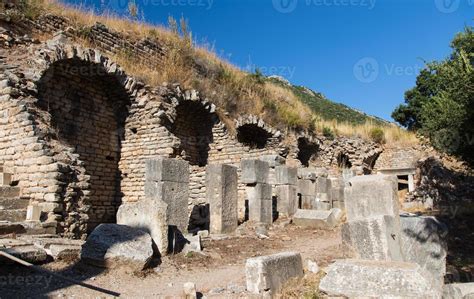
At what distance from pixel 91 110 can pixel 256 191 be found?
562cm

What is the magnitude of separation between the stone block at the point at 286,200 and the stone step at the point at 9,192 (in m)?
7.42

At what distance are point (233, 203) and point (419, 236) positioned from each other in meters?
5.12

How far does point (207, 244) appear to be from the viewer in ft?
26.6

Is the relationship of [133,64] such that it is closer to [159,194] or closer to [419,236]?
[159,194]

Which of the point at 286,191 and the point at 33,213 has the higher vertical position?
the point at 286,191

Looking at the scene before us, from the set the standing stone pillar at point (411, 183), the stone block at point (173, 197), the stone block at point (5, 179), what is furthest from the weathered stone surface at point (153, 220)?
the standing stone pillar at point (411, 183)

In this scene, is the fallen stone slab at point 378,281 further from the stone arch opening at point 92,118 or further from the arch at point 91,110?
the stone arch opening at point 92,118

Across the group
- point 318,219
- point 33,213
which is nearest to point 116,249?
point 33,213

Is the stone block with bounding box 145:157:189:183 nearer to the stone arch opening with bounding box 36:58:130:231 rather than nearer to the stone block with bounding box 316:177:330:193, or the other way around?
the stone arch opening with bounding box 36:58:130:231

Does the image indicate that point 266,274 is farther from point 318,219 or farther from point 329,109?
point 329,109

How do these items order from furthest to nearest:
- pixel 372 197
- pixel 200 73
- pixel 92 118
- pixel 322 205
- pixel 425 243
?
pixel 200 73
pixel 322 205
pixel 92 118
pixel 372 197
pixel 425 243

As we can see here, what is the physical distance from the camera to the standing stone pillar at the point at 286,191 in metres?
12.7

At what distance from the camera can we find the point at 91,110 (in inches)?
479

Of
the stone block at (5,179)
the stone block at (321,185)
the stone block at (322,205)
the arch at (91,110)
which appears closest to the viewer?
the stone block at (5,179)
